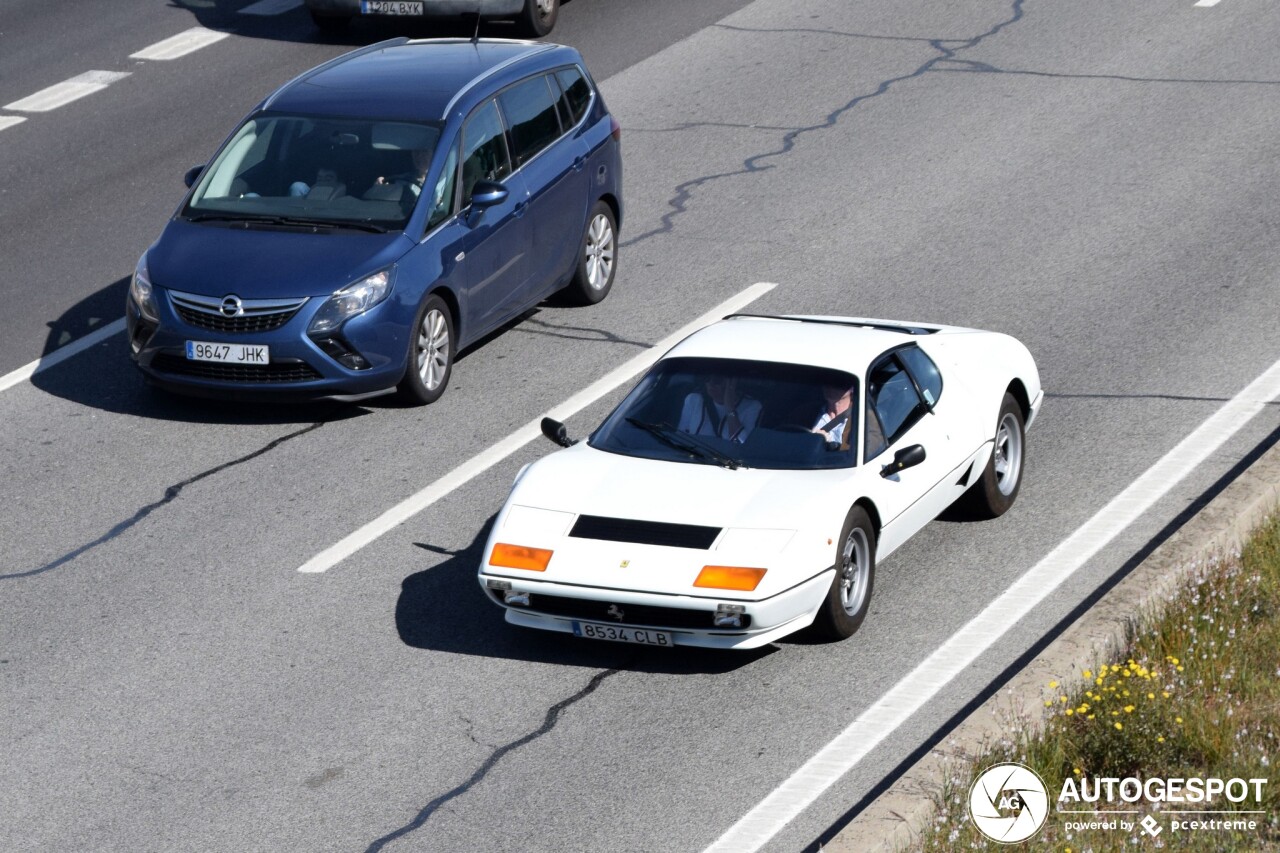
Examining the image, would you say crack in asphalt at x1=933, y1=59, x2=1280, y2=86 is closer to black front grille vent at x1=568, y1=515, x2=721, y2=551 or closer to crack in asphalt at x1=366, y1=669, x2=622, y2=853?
black front grille vent at x1=568, y1=515, x2=721, y2=551

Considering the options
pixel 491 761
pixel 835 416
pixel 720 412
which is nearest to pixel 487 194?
pixel 720 412

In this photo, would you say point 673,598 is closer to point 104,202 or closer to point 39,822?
point 39,822

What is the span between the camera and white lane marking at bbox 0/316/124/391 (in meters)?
12.9

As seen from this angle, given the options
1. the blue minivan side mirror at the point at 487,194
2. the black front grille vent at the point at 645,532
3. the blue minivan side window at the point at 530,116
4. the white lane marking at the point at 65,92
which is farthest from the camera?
the white lane marking at the point at 65,92

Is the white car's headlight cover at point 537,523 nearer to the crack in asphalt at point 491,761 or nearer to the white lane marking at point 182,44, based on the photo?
the crack in asphalt at point 491,761

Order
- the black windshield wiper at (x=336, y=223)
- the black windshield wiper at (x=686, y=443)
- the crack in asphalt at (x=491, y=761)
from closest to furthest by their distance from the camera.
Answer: the crack in asphalt at (x=491, y=761)
the black windshield wiper at (x=686, y=443)
the black windshield wiper at (x=336, y=223)

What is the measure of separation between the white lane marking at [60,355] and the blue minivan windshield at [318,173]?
57.6 inches

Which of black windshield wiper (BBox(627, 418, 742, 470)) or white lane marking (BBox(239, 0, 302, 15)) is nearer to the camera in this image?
black windshield wiper (BBox(627, 418, 742, 470))

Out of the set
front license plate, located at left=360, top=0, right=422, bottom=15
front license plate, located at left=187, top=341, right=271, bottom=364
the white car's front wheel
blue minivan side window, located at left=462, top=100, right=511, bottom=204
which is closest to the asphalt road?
the white car's front wheel

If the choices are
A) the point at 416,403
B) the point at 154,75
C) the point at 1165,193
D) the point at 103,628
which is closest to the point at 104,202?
the point at 154,75

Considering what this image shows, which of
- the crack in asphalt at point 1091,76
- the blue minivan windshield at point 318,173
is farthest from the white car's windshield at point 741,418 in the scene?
the crack in asphalt at point 1091,76

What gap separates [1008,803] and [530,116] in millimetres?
7649

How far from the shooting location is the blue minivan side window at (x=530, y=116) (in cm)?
1337

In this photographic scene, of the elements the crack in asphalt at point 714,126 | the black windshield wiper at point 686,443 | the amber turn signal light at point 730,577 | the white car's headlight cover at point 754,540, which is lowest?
the crack in asphalt at point 714,126
